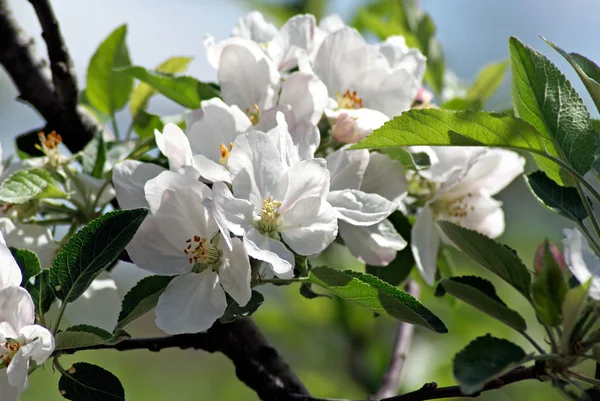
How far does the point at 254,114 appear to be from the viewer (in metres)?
1.14

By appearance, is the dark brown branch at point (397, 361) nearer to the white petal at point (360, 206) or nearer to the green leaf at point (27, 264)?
the white petal at point (360, 206)

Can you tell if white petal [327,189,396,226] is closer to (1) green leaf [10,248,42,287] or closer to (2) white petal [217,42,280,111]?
(2) white petal [217,42,280,111]

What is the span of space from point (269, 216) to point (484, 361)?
0.31m

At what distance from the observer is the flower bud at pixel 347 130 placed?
1.10 m

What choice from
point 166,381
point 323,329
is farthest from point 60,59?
point 166,381

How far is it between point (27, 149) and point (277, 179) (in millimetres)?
699

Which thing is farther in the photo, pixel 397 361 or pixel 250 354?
pixel 397 361

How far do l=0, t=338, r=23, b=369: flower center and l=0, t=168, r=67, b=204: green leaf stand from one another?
239 millimetres

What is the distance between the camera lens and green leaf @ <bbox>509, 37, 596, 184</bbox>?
0.94 m

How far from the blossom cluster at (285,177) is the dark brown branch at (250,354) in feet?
0.82

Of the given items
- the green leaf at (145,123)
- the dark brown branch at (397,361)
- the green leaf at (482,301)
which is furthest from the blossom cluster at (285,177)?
the dark brown branch at (397,361)

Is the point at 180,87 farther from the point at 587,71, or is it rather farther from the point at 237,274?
the point at 587,71

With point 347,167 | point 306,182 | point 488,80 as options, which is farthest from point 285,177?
point 488,80

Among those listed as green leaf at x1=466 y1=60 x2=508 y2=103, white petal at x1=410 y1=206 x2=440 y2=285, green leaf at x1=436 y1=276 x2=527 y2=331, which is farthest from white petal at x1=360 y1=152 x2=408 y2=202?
green leaf at x1=466 y1=60 x2=508 y2=103
